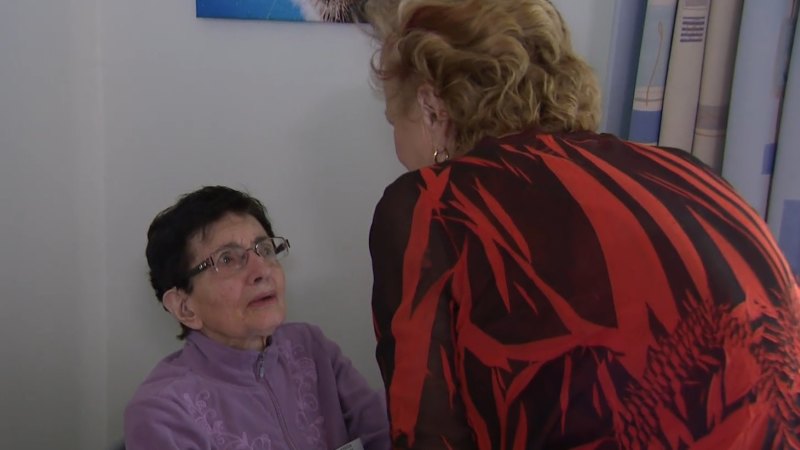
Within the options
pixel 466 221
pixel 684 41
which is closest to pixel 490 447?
pixel 466 221

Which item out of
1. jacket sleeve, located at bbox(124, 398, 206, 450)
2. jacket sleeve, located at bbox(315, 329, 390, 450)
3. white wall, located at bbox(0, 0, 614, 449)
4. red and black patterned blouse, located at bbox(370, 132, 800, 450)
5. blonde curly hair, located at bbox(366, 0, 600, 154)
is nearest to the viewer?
red and black patterned blouse, located at bbox(370, 132, 800, 450)

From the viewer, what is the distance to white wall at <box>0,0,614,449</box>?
174 centimetres

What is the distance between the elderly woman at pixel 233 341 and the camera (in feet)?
4.58

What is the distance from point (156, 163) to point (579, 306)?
135cm

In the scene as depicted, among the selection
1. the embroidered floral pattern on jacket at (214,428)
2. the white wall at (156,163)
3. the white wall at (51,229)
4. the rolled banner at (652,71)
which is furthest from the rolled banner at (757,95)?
the white wall at (51,229)

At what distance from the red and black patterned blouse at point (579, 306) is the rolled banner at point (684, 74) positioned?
63 centimetres

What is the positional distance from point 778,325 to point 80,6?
1.62 meters

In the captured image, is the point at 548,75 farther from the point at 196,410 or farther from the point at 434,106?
the point at 196,410

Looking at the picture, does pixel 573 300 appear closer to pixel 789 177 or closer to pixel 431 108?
pixel 431 108

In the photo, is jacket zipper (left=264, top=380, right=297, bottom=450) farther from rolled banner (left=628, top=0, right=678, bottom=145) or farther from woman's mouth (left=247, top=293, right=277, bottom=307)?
rolled banner (left=628, top=0, right=678, bottom=145)

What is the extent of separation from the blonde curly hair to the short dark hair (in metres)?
0.58

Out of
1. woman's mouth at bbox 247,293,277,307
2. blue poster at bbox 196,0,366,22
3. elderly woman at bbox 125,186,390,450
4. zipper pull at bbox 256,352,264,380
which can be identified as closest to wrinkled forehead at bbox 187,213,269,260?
elderly woman at bbox 125,186,390,450

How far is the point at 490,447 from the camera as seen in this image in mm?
936

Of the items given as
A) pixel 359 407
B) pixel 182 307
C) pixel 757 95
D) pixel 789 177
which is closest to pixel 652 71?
pixel 757 95
